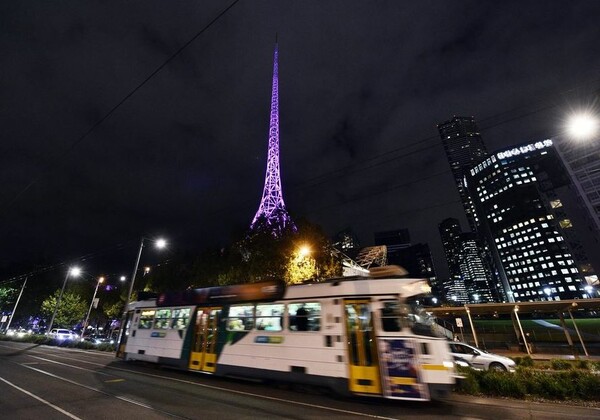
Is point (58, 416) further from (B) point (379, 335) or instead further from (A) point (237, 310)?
(B) point (379, 335)

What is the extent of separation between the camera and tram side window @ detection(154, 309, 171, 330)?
1316cm

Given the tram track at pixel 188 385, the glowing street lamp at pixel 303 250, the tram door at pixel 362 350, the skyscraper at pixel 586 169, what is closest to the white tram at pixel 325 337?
the tram door at pixel 362 350

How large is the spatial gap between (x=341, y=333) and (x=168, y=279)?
35383 millimetres

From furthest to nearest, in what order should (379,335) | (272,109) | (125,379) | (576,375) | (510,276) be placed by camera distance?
(510,276) < (272,109) < (125,379) < (576,375) < (379,335)

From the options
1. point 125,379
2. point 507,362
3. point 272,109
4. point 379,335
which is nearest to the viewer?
point 379,335

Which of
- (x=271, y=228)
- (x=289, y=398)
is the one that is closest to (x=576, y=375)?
(x=289, y=398)

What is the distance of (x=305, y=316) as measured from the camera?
366 inches

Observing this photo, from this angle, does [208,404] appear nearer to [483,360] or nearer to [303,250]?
[483,360]

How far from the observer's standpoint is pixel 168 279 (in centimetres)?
3778

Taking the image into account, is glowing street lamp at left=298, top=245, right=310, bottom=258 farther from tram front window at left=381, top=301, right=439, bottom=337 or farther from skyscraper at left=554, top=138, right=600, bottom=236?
skyscraper at left=554, top=138, right=600, bottom=236

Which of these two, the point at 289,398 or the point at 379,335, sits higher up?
the point at 379,335

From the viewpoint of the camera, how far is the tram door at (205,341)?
11.2 metres

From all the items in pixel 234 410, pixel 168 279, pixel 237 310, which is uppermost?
pixel 168 279

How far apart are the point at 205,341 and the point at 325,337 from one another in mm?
5663
